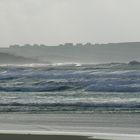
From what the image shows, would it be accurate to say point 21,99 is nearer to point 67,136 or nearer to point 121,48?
point 67,136

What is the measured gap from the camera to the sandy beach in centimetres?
1018

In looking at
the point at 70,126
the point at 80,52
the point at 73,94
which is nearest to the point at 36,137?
the point at 70,126

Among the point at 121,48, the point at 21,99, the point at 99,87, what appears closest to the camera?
the point at 21,99

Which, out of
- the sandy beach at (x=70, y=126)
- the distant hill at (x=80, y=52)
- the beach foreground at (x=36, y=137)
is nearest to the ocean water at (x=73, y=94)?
the sandy beach at (x=70, y=126)

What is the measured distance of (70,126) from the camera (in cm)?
1320

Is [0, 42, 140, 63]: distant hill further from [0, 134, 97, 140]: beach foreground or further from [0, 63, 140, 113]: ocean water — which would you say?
[0, 134, 97, 140]: beach foreground

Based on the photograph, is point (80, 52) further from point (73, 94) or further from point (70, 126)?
point (70, 126)

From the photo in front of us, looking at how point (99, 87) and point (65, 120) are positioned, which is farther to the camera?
point (99, 87)

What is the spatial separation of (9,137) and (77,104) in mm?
8129

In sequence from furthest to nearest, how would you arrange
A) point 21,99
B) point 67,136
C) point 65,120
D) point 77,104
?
point 21,99
point 77,104
point 65,120
point 67,136

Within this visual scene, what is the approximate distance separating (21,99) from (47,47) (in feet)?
312

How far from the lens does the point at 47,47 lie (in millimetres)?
115125

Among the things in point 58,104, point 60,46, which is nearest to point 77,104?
point 58,104

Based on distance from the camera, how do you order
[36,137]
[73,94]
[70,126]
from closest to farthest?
[36,137] < [70,126] < [73,94]
